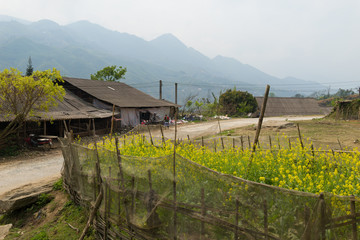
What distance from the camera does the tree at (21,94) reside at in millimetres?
12500

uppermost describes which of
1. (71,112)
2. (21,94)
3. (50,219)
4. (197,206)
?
(21,94)

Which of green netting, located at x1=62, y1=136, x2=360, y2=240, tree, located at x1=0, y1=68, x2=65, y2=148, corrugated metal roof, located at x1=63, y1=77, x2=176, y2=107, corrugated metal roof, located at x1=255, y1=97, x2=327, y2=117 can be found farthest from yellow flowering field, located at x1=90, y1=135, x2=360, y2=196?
corrugated metal roof, located at x1=255, y1=97, x2=327, y2=117

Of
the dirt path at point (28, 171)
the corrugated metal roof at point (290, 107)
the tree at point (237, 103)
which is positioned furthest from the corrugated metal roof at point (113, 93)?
the corrugated metal roof at point (290, 107)

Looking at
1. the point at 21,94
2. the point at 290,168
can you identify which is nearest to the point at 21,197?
the point at 21,94

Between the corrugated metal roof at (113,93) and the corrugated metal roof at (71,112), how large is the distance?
123cm

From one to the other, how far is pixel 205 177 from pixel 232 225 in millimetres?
702

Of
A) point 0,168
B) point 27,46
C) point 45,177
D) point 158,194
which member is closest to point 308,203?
point 158,194

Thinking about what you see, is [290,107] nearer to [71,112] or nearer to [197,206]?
[71,112]

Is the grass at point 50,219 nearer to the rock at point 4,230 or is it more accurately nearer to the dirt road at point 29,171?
the rock at point 4,230

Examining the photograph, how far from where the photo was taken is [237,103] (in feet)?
119

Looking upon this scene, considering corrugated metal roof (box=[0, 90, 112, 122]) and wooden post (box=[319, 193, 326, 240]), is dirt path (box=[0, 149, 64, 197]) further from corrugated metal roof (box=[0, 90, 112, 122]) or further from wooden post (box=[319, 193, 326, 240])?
wooden post (box=[319, 193, 326, 240])

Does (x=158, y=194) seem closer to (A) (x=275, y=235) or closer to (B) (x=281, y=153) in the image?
(A) (x=275, y=235)

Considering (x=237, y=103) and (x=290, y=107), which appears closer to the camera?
(x=237, y=103)

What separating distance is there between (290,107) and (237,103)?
1011 cm
